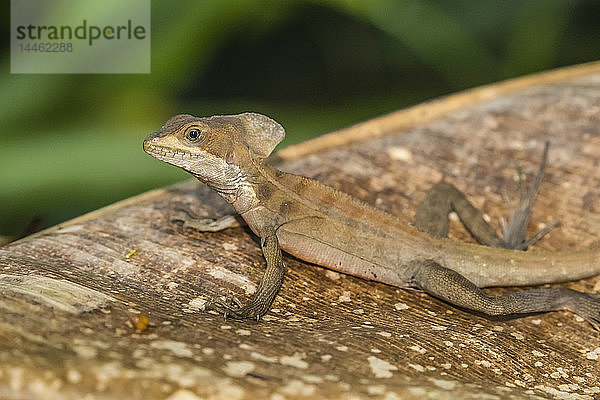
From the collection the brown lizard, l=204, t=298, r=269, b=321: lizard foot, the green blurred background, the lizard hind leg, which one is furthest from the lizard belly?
the green blurred background

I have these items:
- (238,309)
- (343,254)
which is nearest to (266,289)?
(238,309)

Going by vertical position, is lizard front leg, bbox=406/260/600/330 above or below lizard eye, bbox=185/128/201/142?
below

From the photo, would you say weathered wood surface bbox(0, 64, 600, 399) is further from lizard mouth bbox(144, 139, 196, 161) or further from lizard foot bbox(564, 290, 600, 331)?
lizard mouth bbox(144, 139, 196, 161)

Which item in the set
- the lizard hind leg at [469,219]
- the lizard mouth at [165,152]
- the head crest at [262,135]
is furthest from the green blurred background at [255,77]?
the lizard hind leg at [469,219]

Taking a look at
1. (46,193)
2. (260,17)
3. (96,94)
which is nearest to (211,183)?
(46,193)

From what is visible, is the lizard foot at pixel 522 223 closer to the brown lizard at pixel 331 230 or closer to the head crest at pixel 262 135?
the brown lizard at pixel 331 230

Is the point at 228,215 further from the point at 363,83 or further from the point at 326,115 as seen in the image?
the point at 363,83
